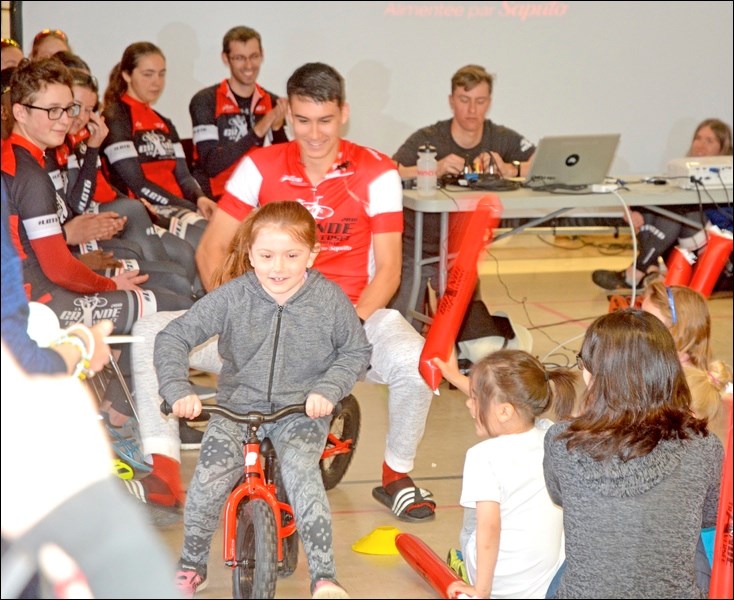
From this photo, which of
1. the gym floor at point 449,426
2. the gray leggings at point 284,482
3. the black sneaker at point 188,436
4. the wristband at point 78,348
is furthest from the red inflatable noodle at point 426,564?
the black sneaker at point 188,436

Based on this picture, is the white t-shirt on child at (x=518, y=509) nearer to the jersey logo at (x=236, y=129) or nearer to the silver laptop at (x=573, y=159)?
the silver laptop at (x=573, y=159)

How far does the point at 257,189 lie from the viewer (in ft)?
11.8

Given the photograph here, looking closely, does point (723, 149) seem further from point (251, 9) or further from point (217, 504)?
point (217, 504)

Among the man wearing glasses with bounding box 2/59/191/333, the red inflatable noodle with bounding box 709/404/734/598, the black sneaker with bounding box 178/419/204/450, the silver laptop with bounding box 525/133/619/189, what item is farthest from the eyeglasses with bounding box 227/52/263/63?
the red inflatable noodle with bounding box 709/404/734/598

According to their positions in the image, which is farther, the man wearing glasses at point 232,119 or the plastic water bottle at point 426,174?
the man wearing glasses at point 232,119

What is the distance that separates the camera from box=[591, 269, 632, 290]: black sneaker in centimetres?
625

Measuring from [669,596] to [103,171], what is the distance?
3635 mm

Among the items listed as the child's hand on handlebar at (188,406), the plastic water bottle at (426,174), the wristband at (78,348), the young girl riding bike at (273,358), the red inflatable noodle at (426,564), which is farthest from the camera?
the plastic water bottle at (426,174)

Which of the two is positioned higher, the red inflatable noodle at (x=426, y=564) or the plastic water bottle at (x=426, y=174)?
the plastic water bottle at (x=426, y=174)

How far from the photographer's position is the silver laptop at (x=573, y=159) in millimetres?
4773

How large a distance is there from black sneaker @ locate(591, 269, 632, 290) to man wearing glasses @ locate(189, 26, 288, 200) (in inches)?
79.4

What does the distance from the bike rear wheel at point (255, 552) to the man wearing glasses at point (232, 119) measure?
3.37 meters

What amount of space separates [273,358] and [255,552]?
1.84 feet

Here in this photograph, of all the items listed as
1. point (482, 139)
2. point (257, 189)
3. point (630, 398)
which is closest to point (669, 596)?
point (630, 398)
